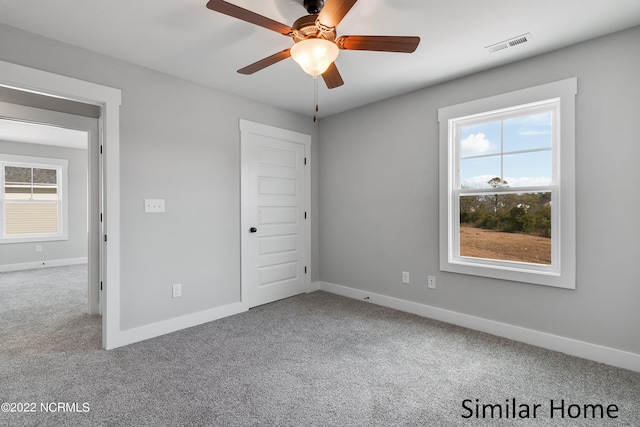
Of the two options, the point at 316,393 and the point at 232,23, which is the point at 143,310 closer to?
the point at 316,393

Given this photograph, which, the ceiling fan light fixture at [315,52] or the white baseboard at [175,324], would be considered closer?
the ceiling fan light fixture at [315,52]

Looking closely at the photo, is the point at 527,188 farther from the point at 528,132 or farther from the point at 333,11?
the point at 333,11

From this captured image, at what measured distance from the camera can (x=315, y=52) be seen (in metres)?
1.78

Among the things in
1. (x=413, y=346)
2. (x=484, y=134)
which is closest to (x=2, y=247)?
(x=413, y=346)

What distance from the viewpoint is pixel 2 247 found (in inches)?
231

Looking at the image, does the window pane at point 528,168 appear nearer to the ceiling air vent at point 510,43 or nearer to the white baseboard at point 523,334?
the ceiling air vent at point 510,43

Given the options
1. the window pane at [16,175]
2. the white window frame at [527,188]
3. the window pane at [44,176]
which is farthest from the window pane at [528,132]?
the window pane at [16,175]

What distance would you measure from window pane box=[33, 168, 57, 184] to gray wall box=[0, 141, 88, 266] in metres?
0.27

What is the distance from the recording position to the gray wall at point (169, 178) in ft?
8.66

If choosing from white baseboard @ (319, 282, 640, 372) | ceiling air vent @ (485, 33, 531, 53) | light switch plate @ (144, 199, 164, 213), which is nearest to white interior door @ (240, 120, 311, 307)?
light switch plate @ (144, 199, 164, 213)

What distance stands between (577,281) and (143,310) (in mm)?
3624

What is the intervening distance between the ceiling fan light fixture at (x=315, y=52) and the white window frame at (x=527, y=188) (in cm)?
184

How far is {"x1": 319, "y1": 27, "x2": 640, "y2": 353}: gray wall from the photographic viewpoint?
229 centimetres

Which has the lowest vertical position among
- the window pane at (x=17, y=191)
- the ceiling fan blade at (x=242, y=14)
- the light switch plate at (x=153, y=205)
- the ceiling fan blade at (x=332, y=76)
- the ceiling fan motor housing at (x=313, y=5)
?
the light switch plate at (x=153, y=205)
